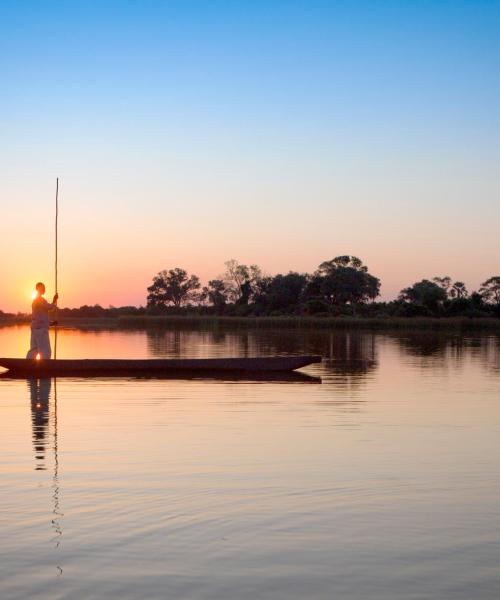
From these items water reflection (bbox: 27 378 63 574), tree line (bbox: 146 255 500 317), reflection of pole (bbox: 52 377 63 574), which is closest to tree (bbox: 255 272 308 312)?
tree line (bbox: 146 255 500 317)

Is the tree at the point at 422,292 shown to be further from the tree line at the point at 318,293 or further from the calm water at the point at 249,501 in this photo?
the calm water at the point at 249,501

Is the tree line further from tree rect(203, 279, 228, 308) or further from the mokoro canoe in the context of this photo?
the mokoro canoe

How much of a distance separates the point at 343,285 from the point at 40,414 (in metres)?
75.1

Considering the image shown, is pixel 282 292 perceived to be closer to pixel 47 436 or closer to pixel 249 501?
pixel 47 436

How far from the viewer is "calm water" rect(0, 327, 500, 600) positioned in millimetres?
4590

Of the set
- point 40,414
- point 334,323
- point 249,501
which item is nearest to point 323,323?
point 334,323

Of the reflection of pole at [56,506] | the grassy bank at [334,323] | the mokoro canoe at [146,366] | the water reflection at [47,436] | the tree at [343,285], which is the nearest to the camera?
the reflection of pole at [56,506]

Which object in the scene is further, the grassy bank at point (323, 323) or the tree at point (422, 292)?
the tree at point (422, 292)

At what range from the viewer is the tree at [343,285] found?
8581 cm

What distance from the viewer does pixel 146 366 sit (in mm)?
18062

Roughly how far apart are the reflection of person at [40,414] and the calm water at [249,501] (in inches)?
1.8

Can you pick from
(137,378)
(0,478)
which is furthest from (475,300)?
(0,478)

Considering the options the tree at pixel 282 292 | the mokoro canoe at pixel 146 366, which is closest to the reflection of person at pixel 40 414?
the mokoro canoe at pixel 146 366

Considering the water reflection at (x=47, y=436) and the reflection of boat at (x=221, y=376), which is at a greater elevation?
the reflection of boat at (x=221, y=376)
